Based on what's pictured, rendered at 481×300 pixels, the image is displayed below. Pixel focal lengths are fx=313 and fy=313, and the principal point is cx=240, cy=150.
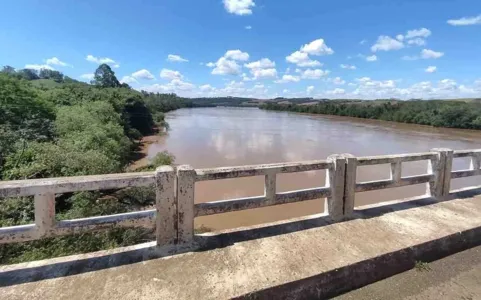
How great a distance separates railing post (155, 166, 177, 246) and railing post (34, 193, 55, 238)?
0.91 metres

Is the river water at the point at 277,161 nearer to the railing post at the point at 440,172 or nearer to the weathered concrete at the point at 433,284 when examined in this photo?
the railing post at the point at 440,172

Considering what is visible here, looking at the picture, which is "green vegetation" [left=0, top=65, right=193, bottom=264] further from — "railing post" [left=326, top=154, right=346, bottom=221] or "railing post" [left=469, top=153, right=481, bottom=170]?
"railing post" [left=469, top=153, right=481, bottom=170]

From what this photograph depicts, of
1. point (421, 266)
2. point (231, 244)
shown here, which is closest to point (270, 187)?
point (231, 244)

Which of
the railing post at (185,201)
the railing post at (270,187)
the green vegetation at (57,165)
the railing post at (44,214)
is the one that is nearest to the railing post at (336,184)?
the railing post at (270,187)

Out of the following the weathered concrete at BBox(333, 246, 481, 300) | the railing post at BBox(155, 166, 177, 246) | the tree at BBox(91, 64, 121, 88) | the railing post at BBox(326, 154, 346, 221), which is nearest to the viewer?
the weathered concrete at BBox(333, 246, 481, 300)

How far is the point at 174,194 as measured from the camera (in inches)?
124

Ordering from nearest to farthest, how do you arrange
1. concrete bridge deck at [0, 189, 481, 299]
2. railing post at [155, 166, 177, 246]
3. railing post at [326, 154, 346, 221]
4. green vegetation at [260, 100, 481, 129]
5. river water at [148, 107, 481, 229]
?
concrete bridge deck at [0, 189, 481, 299] < railing post at [155, 166, 177, 246] < railing post at [326, 154, 346, 221] < river water at [148, 107, 481, 229] < green vegetation at [260, 100, 481, 129]

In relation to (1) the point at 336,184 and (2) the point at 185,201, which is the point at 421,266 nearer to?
(1) the point at 336,184

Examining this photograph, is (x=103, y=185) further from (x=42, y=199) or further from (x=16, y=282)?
(x=16, y=282)

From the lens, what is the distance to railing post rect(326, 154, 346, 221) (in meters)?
3.99

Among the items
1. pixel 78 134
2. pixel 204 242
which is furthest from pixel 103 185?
pixel 78 134

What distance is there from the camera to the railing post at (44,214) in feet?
8.99

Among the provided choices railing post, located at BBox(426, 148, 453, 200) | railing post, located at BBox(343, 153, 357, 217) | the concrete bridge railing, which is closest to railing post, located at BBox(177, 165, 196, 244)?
the concrete bridge railing

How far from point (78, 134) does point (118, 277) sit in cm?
1156
